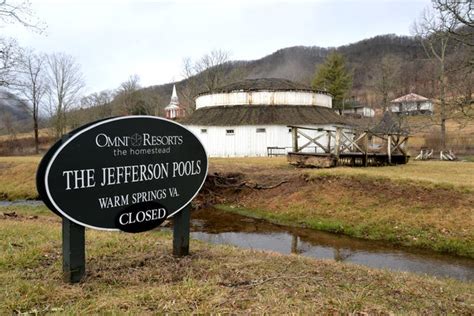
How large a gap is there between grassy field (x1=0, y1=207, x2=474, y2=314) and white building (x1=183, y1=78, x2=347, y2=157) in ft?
75.3

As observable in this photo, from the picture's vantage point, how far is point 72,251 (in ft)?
12.7

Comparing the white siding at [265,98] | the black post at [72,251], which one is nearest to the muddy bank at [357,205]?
the black post at [72,251]

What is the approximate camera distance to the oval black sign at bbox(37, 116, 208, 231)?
12.0ft

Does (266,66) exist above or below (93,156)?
above

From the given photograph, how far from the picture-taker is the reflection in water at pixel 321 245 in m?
8.09

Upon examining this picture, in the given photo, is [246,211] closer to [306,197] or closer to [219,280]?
[306,197]

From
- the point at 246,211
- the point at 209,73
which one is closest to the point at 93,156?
the point at 246,211

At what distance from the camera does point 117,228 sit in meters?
4.16

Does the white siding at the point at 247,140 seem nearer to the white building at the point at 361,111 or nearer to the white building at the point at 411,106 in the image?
the white building at the point at 411,106

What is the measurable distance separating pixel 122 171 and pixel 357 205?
9682 millimetres

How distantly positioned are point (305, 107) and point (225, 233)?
2394 centimetres

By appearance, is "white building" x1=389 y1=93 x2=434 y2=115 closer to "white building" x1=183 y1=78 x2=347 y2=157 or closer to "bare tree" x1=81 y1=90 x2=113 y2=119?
"white building" x1=183 y1=78 x2=347 y2=157

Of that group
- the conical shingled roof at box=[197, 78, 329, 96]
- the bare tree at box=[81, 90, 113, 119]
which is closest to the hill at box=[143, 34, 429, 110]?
the bare tree at box=[81, 90, 113, 119]

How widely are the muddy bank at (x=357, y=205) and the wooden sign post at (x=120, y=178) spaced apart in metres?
7.52
